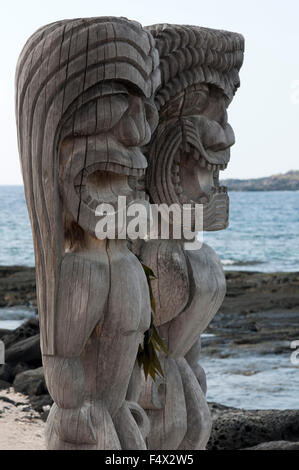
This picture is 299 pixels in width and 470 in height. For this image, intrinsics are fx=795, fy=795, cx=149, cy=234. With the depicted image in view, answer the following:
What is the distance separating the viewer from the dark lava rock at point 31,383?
7004 mm

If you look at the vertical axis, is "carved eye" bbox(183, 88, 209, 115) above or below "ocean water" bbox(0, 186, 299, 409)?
above

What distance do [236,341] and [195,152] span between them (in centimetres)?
650

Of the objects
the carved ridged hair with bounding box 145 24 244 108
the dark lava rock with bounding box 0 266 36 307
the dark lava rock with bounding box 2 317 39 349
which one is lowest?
the dark lava rock with bounding box 0 266 36 307

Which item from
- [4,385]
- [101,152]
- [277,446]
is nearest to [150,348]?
[101,152]

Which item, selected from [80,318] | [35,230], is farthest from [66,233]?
[80,318]

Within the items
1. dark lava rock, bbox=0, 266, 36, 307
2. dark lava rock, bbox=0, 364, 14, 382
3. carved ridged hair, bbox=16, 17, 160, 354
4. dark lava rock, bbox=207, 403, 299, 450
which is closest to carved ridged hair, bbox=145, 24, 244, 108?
carved ridged hair, bbox=16, 17, 160, 354

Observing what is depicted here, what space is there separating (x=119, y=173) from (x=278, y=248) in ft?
91.4

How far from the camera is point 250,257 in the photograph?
1061 inches

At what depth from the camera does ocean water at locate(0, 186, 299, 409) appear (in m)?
7.46

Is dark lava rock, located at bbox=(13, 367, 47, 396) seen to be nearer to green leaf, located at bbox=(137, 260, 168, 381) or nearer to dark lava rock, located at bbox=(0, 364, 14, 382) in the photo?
dark lava rock, located at bbox=(0, 364, 14, 382)

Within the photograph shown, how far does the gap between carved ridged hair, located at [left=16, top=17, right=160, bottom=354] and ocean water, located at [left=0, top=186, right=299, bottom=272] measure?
59.2 ft

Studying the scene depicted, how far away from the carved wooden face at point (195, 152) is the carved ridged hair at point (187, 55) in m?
0.06

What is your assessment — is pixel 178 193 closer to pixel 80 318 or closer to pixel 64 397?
pixel 80 318

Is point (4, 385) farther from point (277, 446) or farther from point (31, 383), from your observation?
point (277, 446)
